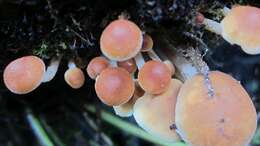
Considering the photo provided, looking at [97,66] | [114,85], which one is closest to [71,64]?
→ [97,66]

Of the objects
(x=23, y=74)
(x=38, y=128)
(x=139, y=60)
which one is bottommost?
(x=38, y=128)

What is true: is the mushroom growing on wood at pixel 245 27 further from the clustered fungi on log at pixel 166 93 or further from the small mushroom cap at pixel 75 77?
the small mushroom cap at pixel 75 77

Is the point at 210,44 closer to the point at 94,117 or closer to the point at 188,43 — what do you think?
the point at 188,43

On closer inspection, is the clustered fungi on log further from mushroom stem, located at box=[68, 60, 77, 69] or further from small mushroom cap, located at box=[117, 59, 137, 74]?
mushroom stem, located at box=[68, 60, 77, 69]

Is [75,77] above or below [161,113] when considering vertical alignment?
above

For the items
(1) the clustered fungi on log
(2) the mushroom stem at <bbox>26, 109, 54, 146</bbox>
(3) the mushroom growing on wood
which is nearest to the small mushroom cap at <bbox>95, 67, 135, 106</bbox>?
(1) the clustered fungi on log

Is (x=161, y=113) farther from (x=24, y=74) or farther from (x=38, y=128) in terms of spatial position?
(x=38, y=128)

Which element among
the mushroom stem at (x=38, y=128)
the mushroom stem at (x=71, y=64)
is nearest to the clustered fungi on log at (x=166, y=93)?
the mushroom stem at (x=71, y=64)
